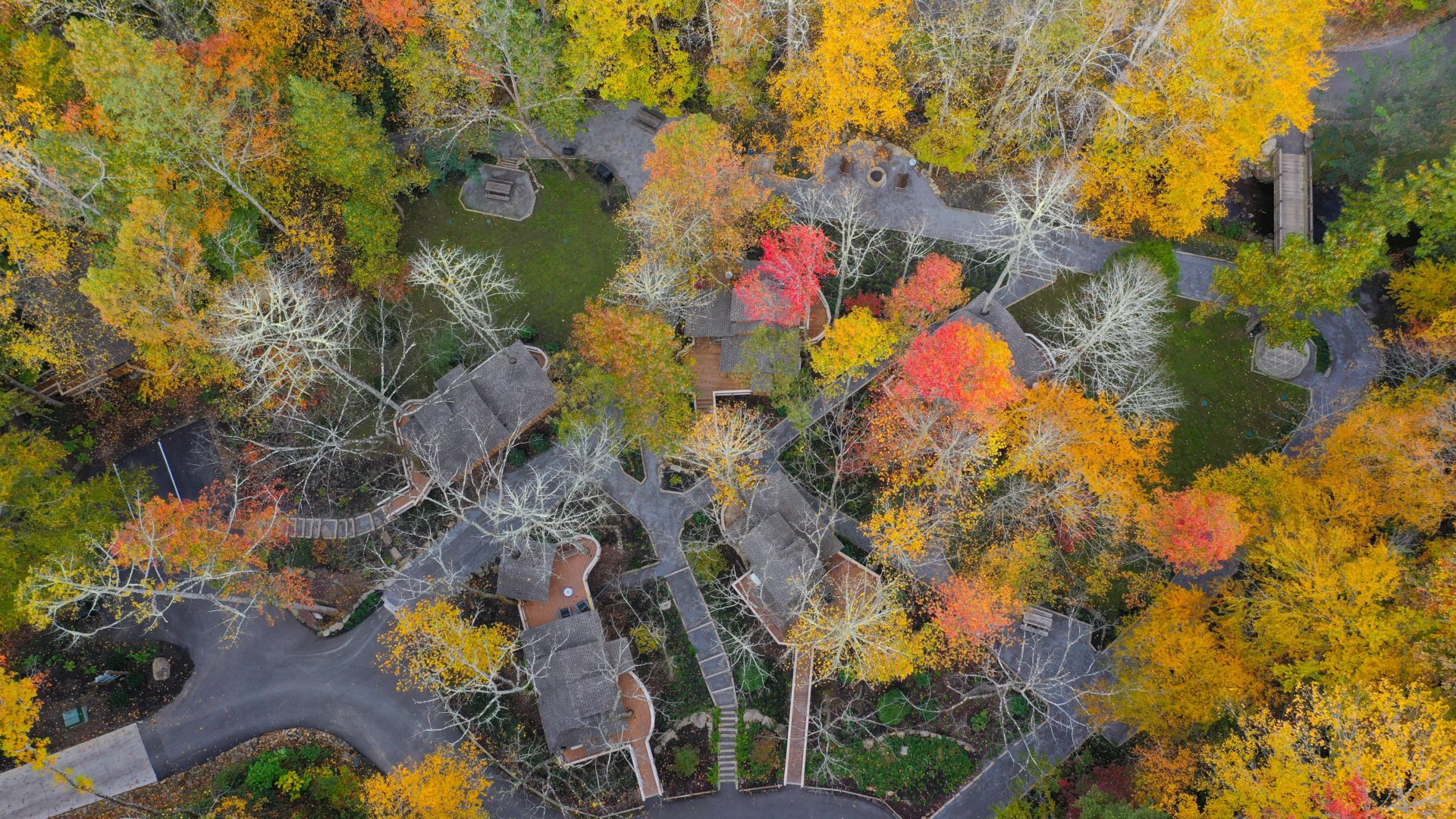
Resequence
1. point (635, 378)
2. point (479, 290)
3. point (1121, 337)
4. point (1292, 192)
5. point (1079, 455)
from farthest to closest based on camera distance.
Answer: point (1292, 192)
point (479, 290)
point (1121, 337)
point (635, 378)
point (1079, 455)

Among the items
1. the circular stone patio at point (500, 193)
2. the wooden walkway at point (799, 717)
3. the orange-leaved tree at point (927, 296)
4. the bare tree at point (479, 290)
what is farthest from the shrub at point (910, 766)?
the circular stone patio at point (500, 193)

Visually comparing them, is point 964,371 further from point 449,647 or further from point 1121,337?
point 449,647

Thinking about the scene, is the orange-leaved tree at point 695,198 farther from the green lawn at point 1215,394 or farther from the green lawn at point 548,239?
the green lawn at point 1215,394

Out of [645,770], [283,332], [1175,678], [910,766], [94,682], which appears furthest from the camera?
[94,682]

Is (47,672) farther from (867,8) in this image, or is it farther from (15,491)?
(867,8)

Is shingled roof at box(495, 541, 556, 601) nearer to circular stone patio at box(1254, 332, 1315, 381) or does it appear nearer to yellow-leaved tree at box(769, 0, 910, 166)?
yellow-leaved tree at box(769, 0, 910, 166)

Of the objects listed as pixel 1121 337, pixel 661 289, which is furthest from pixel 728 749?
pixel 1121 337
